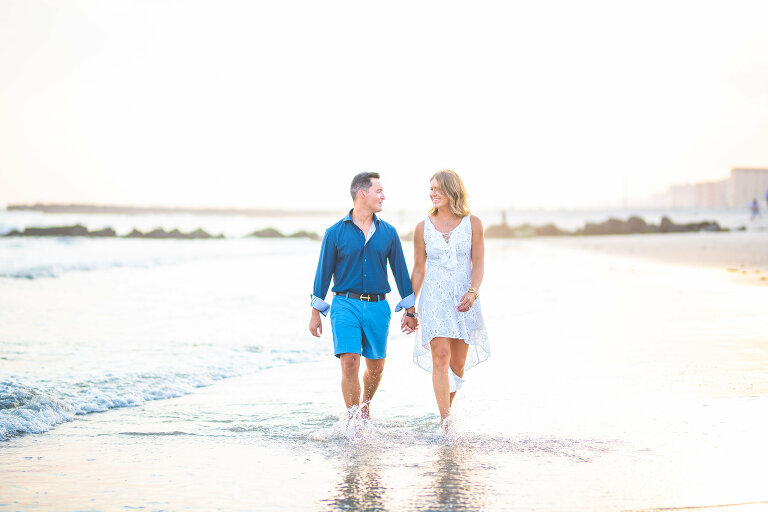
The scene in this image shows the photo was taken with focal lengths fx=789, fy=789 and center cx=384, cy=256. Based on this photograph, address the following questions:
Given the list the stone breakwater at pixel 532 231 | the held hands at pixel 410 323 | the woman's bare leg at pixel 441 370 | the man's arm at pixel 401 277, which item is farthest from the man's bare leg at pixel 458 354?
the stone breakwater at pixel 532 231

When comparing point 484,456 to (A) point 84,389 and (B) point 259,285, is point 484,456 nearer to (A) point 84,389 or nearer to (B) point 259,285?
(A) point 84,389

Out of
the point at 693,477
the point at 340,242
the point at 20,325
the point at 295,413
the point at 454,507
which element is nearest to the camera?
the point at 454,507

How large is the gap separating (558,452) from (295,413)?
87.2 inches

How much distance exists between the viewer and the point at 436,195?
221 inches

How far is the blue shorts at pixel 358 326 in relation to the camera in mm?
5504

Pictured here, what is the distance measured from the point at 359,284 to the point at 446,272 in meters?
0.63

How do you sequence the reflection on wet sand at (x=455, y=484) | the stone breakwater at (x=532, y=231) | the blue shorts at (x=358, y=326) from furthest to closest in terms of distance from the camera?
the stone breakwater at (x=532, y=231)
the blue shorts at (x=358, y=326)
the reflection on wet sand at (x=455, y=484)

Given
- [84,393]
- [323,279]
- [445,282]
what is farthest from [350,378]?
[84,393]

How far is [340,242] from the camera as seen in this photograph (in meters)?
5.59

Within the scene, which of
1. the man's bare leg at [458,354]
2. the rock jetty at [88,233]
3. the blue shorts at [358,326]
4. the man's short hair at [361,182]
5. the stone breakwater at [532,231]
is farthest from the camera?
the stone breakwater at [532,231]

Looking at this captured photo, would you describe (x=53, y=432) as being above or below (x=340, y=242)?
below

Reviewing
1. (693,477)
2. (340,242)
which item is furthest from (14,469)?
(693,477)

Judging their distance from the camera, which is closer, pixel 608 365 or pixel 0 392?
pixel 0 392

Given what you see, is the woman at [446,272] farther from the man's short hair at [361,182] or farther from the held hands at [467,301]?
the man's short hair at [361,182]
